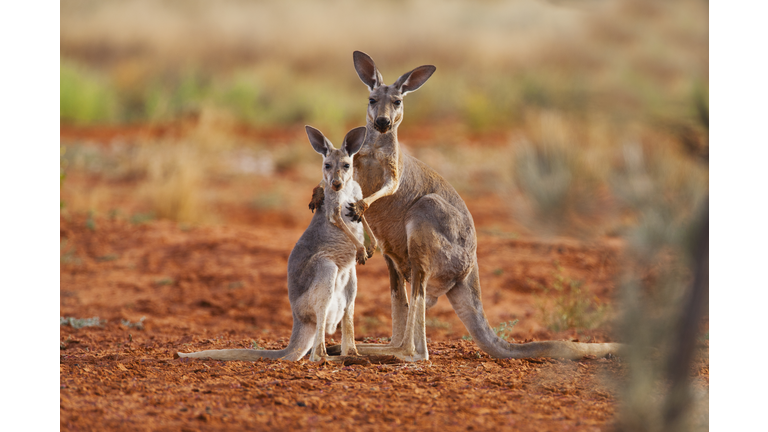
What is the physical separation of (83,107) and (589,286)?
16.8m

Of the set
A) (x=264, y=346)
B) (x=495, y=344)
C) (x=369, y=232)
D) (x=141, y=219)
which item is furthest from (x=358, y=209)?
(x=141, y=219)

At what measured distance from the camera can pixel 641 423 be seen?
298 cm

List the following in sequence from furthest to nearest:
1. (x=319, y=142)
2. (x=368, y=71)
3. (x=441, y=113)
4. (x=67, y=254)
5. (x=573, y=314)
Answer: (x=441, y=113) → (x=67, y=254) → (x=573, y=314) → (x=368, y=71) → (x=319, y=142)

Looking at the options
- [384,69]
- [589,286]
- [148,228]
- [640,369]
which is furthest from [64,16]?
[640,369]

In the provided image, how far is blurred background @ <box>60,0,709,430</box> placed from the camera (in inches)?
110

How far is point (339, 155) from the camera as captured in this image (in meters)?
4.67

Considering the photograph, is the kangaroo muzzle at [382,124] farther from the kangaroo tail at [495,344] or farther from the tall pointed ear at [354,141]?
the kangaroo tail at [495,344]

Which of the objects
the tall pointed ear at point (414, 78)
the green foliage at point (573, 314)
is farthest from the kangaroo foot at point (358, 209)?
the green foliage at point (573, 314)

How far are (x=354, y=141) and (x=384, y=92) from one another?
413 mm

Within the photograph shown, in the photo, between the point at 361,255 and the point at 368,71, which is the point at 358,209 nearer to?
the point at 361,255

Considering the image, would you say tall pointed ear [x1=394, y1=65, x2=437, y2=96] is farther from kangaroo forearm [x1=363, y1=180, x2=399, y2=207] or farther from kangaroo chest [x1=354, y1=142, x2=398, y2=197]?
kangaroo forearm [x1=363, y1=180, x2=399, y2=207]

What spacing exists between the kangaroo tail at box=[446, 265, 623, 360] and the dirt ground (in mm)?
76

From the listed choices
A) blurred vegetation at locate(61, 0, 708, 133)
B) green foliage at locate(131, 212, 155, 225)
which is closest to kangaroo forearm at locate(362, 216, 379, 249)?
green foliage at locate(131, 212, 155, 225)

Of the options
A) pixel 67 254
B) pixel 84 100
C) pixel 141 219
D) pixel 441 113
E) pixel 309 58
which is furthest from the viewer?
pixel 309 58
